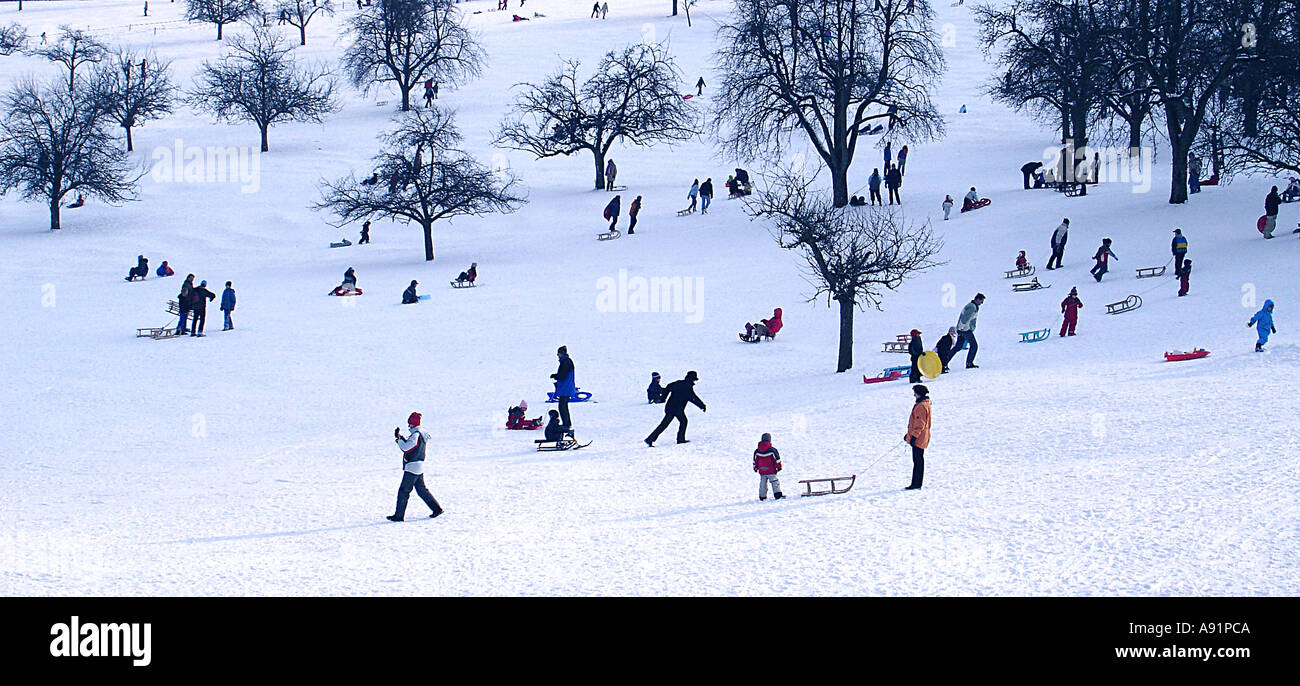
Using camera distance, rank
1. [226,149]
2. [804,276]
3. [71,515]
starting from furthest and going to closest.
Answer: [226,149] → [804,276] → [71,515]

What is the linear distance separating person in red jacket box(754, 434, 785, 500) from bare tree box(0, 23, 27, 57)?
76642 millimetres

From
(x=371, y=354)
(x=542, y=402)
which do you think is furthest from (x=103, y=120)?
(x=542, y=402)

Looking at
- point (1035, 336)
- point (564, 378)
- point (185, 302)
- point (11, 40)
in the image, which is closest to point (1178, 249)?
point (1035, 336)

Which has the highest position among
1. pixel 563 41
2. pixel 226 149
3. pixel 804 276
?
pixel 563 41

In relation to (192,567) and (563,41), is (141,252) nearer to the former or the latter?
(192,567)

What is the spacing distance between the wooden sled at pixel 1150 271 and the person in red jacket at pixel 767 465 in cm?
1645

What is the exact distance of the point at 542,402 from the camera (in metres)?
19.6

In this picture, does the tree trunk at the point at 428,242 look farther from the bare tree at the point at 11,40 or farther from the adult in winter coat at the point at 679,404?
the bare tree at the point at 11,40

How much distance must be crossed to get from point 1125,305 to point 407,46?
1796 inches

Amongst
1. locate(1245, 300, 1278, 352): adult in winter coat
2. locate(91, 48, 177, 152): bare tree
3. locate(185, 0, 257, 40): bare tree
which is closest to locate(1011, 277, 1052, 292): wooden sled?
locate(1245, 300, 1278, 352): adult in winter coat

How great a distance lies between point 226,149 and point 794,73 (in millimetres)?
28323

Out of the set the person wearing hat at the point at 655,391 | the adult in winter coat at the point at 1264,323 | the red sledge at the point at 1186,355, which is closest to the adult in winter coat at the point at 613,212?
the person wearing hat at the point at 655,391

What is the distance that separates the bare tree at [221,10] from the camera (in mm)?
80375

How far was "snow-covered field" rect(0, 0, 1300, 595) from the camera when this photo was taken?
991 cm
